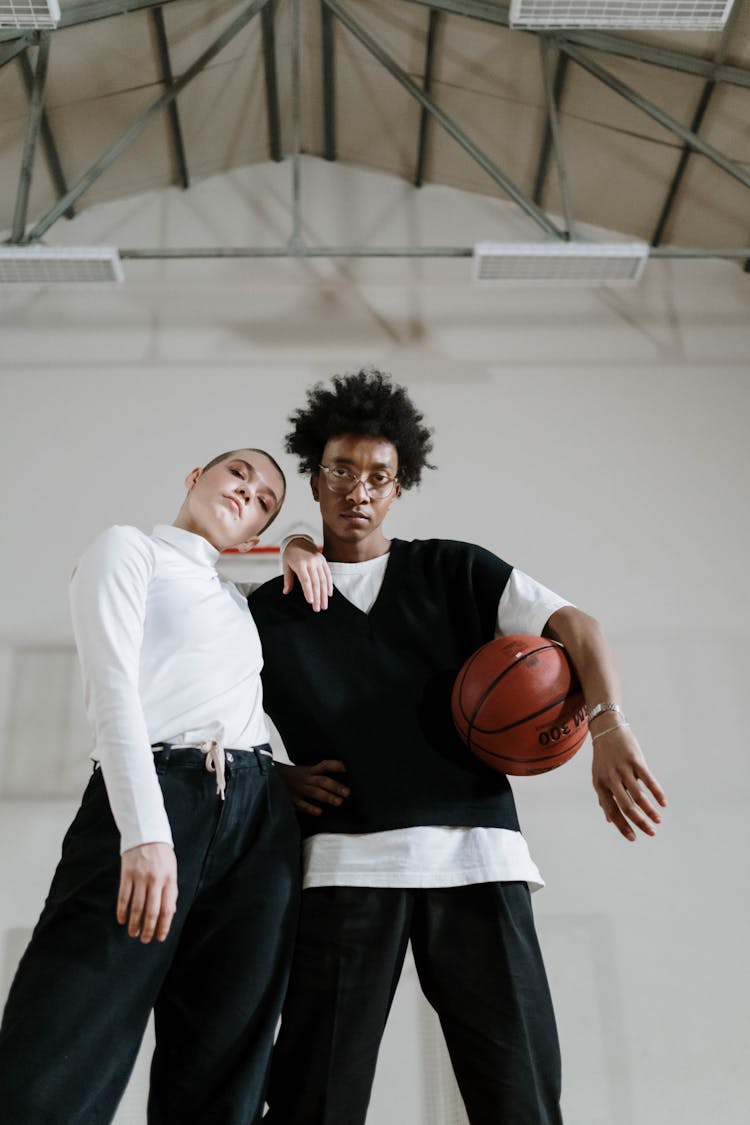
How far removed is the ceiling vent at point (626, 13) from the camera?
3.38m

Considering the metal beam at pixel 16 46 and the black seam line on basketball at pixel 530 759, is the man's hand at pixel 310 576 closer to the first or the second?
the black seam line on basketball at pixel 530 759

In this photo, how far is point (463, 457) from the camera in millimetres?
4297

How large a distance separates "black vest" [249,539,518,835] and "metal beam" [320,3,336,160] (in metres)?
3.30

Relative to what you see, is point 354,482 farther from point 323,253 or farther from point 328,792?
point 323,253

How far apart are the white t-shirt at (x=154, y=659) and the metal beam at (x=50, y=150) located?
3131 millimetres

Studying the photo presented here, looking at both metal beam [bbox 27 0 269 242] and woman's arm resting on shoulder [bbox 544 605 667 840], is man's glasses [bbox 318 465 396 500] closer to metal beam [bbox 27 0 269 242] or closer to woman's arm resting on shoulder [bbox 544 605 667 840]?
woman's arm resting on shoulder [bbox 544 605 667 840]

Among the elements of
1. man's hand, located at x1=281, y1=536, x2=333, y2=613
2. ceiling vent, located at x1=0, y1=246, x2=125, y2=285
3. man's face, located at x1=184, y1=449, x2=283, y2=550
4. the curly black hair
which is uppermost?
ceiling vent, located at x1=0, y1=246, x2=125, y2=285

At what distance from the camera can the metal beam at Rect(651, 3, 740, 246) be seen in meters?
3.89

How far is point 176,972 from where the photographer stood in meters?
1.64

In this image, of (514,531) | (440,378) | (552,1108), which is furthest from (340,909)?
(440,378)


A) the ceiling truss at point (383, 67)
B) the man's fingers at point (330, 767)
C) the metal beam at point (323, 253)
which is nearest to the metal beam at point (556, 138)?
the ceiling truss at point (383, 67)

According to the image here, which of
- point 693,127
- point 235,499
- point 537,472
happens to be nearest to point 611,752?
point 235,499

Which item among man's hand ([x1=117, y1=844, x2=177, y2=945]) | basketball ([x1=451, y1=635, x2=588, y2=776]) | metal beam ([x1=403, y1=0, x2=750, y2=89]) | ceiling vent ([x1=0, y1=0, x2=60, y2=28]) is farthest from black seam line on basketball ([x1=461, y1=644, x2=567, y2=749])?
metal beam ([x1=403, y1=0, x2=750, y2=89])

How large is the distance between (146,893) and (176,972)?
0.26 meters
